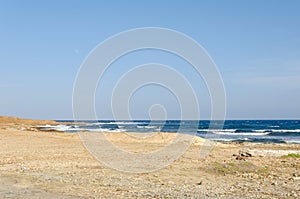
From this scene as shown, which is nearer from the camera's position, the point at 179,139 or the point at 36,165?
the point at 36,165

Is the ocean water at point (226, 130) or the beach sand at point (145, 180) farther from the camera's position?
the ocean water at point (226, 130)

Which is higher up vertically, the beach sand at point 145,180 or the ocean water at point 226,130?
the ocean water at point 226,130

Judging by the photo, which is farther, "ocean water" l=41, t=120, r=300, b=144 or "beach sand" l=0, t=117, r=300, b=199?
"ocean water" l=41, t=120, r=300, b=144

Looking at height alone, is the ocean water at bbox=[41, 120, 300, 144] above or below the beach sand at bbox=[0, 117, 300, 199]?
above

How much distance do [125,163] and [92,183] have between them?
21.2 feet

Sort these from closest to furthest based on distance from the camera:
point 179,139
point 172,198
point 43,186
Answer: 1. point 172,198
2. point 43,186
3. point 179,139

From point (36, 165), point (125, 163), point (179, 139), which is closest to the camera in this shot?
point (36, 165)

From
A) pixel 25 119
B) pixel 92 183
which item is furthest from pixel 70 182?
pixel 25 119

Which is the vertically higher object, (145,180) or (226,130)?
(226,130)

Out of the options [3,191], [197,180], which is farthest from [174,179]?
[3,191]

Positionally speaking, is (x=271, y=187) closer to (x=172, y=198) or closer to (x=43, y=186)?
(x=172, y=198)

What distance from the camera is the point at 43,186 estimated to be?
43.8 feet

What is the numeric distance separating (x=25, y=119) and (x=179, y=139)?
3977 inches

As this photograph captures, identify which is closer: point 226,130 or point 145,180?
point 145,180
